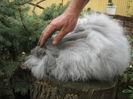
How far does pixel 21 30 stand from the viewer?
1.50m

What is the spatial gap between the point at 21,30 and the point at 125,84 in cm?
147

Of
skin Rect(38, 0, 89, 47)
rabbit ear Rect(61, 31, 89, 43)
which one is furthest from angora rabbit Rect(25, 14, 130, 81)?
skin Rect(38, 0, 89, 47)

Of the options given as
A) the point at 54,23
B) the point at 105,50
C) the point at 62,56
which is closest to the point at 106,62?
the point at 105,50

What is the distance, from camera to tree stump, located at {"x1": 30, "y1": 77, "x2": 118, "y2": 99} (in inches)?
54.5

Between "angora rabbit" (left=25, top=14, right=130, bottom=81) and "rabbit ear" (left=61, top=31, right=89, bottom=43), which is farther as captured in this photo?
"rabbit ear" (left=61, top=31, right=89, bottom=43)

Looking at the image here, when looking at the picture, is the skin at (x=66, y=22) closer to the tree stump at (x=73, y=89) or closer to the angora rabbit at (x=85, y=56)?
the angora rabbit at (x=85, y=56)

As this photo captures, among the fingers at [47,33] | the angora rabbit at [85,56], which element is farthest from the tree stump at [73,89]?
the fingers at [47,33]

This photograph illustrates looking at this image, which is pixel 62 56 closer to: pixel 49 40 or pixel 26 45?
→ pixel 49 40

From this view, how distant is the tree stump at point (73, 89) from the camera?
4.54 ft

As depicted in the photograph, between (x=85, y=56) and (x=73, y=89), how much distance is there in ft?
0.89

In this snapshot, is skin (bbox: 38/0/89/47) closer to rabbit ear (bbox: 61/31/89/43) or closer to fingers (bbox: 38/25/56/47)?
fingers (bbox: 38/25/56/47)

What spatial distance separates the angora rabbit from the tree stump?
0.16 ft

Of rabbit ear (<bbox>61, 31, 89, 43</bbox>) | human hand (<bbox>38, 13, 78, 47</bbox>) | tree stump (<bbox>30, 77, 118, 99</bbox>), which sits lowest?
tree stump (<bbox>30, 77, 118, 99</bbox>)

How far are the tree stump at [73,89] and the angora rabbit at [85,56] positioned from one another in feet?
0.16
